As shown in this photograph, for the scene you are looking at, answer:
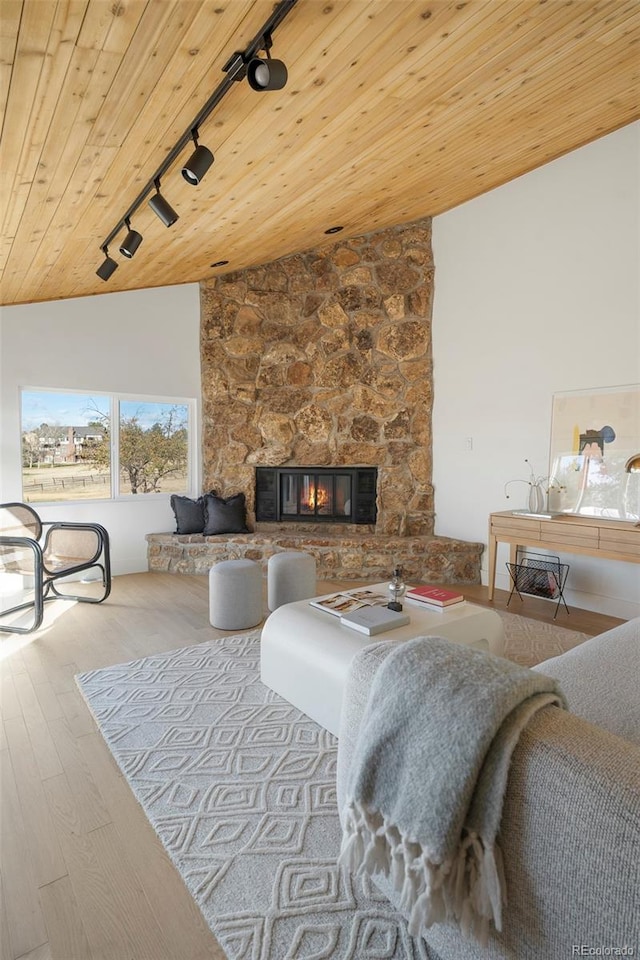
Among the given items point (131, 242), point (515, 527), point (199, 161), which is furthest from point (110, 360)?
point (515, 527)

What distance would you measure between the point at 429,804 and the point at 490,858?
0.38 feet

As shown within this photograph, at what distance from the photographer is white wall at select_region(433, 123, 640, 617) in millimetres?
3592

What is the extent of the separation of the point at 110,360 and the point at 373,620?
12.4 feet

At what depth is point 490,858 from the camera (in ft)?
2.71

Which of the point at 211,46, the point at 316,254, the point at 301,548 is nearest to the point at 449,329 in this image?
the point at 316,254

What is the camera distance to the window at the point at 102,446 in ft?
15.0

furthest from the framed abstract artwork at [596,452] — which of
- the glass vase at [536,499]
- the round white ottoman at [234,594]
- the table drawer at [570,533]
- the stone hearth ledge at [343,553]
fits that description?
the round white ottoman at [234,594]

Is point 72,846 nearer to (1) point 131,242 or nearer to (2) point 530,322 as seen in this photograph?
(1) point 131,242

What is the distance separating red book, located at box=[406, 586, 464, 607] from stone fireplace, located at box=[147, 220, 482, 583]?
1.91m

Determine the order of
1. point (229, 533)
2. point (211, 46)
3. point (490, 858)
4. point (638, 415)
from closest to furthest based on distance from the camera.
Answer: point (490, 858) → point (211, 46) → point (638, 415) → point (229, 533)

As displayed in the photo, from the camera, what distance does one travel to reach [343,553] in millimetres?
4762

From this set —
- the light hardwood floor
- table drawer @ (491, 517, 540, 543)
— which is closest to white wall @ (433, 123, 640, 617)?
table drawer @ (491, 517, 540, 543)

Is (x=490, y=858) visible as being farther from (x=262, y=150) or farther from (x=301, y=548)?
(x=301, y=548)

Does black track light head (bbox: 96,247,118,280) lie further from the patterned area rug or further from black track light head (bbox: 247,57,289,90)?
the patterned area rug
